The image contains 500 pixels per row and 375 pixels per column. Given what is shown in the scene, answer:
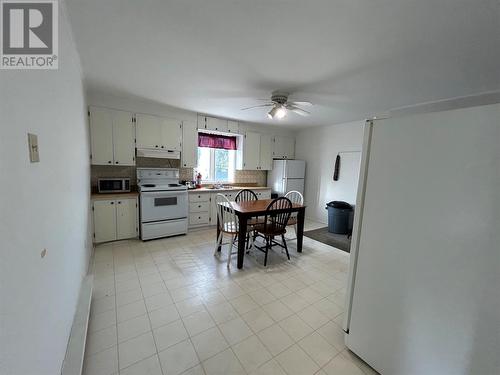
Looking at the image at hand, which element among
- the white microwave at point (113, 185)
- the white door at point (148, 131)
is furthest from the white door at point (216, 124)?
the white microwave at point (113, 185)

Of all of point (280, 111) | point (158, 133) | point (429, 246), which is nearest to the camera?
point (429, 246)

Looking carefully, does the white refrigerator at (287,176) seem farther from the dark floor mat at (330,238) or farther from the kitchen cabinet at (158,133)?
the kitchen cabinet at (158,133)

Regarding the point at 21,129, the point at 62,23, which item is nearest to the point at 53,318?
the point at 21,129

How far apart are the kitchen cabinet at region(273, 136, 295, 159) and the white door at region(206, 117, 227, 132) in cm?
157

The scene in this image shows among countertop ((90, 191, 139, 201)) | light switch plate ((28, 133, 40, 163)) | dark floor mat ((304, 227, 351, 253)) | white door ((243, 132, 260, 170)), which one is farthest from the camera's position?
white door ((243, 132, 260, 170))

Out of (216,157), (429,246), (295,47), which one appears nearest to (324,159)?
(216,157)

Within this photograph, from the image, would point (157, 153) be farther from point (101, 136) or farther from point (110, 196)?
point (110, 196)

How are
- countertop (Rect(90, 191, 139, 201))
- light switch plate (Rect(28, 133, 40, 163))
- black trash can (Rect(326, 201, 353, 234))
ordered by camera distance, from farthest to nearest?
black trash can (Rect(326, 201, 353, 234)) → countertop (Rect(90, 191, 139, 201)) → light switch plate (Rect(28, 133, 40, 163))

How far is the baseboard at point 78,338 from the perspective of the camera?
4.08ft

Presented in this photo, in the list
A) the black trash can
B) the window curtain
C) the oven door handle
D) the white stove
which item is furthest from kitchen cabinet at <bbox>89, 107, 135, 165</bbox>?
the black trash can

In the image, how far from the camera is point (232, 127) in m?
4.82

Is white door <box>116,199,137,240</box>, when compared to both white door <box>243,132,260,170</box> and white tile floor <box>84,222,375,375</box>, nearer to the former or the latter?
white tile floor <box>84,222,375,375</box>

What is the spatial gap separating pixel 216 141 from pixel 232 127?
0.50 meters

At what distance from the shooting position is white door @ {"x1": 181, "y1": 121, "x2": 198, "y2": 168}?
416cm
